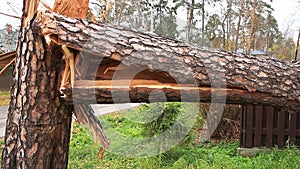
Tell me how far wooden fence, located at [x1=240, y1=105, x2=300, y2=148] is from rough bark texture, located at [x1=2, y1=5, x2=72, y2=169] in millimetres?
2865

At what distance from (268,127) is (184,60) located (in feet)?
9.15

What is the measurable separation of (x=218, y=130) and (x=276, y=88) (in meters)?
2.99

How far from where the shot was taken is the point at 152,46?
4.55 feet

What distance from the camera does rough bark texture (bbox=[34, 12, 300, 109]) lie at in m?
1.27

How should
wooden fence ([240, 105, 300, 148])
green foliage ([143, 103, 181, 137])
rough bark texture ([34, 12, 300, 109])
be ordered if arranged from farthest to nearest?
wooden fence ([240, 105, 300, 148])
green foliage ([143, 103, 181, 137])
rough bark texture ([34, 12, 300, 109])

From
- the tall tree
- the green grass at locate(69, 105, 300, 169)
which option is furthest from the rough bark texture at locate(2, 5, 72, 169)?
the green grass at locate(69, 105, 300, 169)

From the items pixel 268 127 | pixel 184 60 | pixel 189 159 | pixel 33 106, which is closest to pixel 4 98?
pixel 189 159

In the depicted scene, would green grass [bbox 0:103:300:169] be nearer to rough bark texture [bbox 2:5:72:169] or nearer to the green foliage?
the green foliage

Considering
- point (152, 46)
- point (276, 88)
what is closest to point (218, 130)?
point (276, 88)

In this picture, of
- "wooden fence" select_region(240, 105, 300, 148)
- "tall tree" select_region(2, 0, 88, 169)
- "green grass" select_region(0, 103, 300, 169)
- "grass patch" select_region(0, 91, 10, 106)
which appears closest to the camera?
"tall tree" select_region(2, 0, 88, 169)

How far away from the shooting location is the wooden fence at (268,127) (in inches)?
145

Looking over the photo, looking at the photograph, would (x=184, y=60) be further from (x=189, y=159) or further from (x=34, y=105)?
(x=189, y=159)

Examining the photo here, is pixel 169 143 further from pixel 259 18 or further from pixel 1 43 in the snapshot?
pixel 259 18

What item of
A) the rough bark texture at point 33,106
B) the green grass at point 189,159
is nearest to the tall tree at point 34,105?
the rough bark texture at point 33,106
